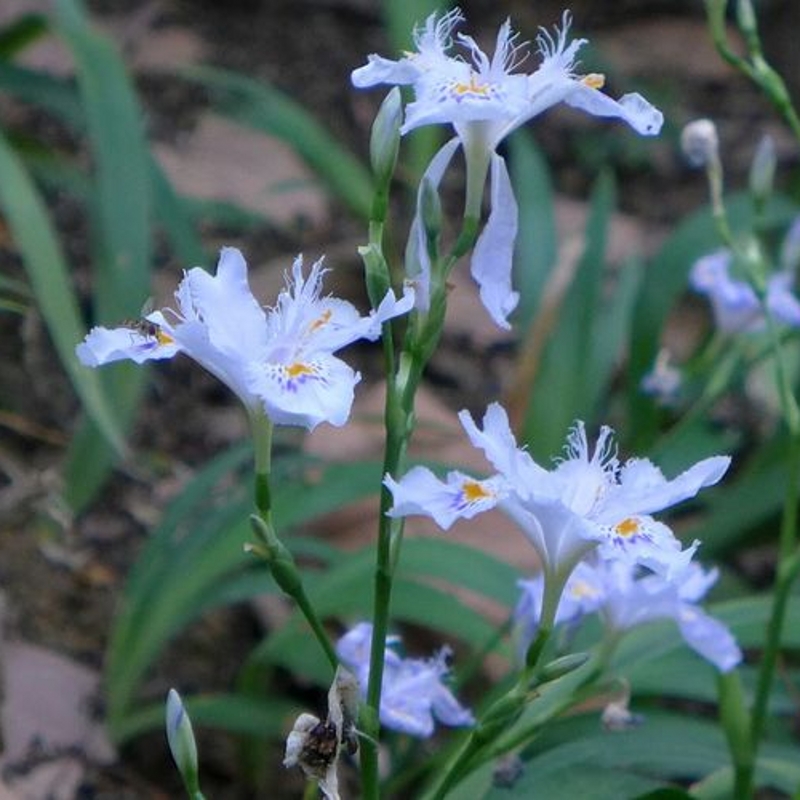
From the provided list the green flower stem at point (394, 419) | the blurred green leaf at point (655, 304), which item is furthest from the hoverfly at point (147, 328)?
the blurred green leaf at point (655, 304)

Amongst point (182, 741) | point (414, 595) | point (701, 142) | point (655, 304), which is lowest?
point (182, 741)

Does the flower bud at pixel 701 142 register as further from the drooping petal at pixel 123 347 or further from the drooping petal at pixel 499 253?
the drooping petal at pixel 123 347

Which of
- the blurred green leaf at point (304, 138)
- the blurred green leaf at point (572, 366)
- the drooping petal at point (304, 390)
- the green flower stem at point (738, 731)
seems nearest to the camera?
the drooping petal at point (304, 390)

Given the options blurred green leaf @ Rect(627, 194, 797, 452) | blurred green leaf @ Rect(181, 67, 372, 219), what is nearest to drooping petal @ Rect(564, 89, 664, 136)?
blurred green leaf @ Rect(627, 194, 797, 452)

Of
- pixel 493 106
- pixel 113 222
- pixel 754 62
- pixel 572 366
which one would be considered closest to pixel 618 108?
pixel 493 106

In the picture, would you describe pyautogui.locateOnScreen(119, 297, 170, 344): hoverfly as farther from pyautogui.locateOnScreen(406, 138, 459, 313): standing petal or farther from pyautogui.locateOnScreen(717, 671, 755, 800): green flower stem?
pyautogui.locateOnScreen(717, 671, 755, 800): green flower stem

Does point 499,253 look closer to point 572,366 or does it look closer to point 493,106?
point 493,106
